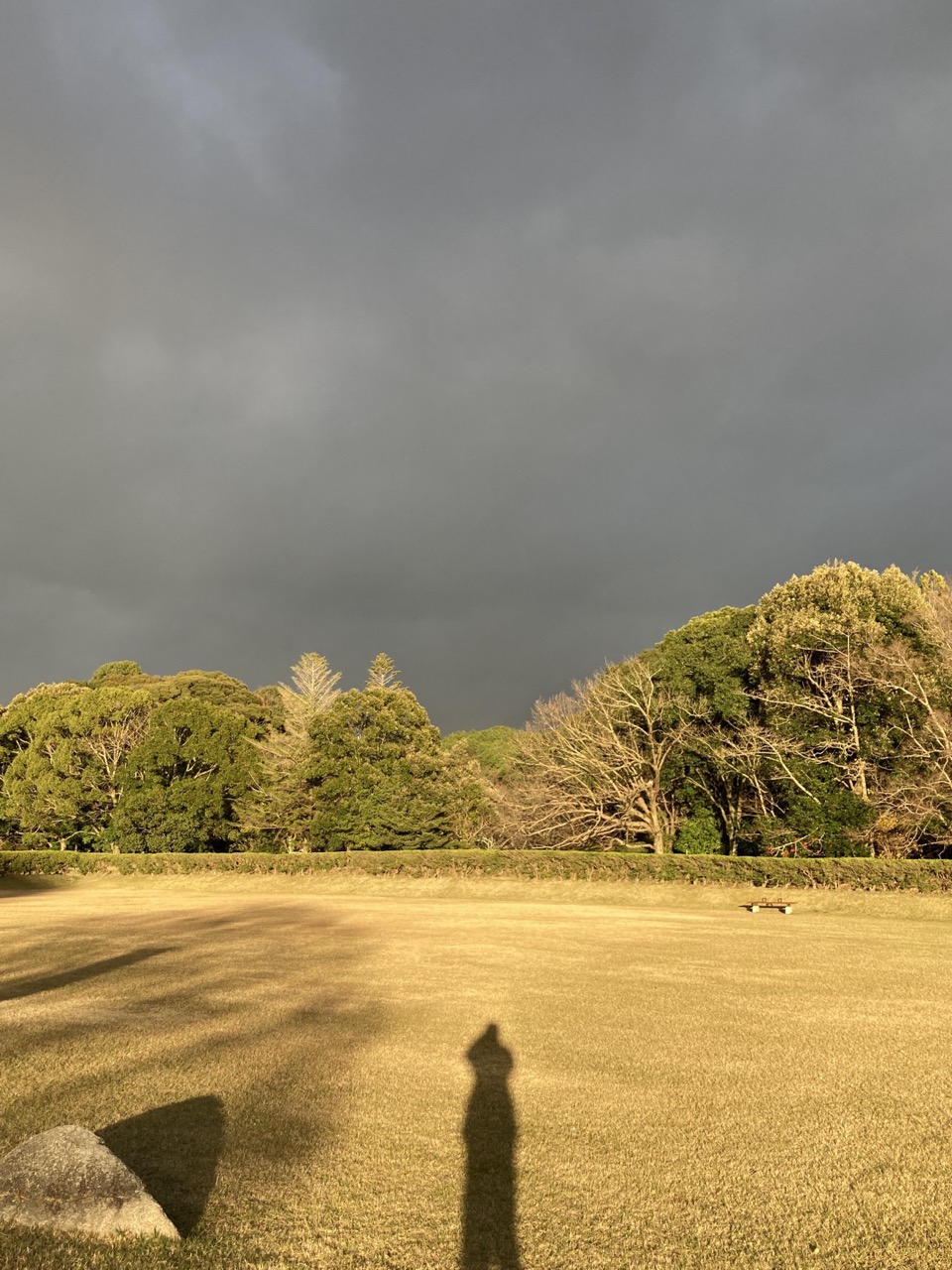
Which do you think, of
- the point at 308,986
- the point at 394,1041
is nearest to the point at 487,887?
the point at 308,986

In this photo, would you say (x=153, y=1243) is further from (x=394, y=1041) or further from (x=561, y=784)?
(x=561, y=784)

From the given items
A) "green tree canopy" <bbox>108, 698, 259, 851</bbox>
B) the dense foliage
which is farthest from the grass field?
"green tree canopy" <bbox>108, 698, 259, 851</bbox>

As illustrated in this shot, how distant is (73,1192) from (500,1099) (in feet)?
12.3

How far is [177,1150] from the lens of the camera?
18.0 ft

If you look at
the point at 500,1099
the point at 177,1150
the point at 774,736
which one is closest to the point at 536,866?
the point at 774,736

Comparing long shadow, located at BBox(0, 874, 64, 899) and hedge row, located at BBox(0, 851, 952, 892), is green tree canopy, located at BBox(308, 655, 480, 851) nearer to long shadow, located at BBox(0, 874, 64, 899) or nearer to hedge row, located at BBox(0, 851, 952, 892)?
hedge row, located at BBox(0, 851, 952, 892)

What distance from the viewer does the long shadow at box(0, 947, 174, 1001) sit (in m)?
10.8

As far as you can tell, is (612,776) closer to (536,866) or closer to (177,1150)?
(536,866)

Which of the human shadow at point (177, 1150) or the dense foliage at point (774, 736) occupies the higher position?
the dense foliage at point (774, 736)

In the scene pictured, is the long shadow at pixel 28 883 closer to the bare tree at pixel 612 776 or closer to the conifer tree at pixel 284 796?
the conifer tree at pixel 284 796

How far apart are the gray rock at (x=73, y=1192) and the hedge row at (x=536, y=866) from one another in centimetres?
2885

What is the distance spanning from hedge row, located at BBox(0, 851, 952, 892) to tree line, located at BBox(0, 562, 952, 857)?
349cm

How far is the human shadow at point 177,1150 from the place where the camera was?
15.6 feet

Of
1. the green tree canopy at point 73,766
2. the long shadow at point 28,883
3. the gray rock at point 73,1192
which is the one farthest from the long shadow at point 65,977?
the green tree canopy at point 73,766
